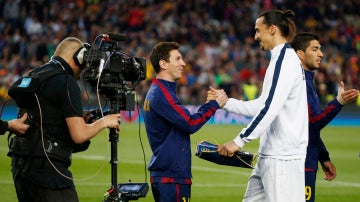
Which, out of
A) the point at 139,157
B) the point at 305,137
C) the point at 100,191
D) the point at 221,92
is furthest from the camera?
the point at 139,157

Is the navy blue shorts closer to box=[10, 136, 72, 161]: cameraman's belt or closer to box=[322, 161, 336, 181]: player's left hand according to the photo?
box=[322, 161, 336, 181]: player's left hand

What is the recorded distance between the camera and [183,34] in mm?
31172

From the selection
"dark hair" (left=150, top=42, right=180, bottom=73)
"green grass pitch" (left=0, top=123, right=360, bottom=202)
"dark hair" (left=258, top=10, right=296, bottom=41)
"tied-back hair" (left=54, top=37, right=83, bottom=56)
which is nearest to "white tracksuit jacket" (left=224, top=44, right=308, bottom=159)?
"dark hair" (left=258, top=10, right=296, bottom=41)

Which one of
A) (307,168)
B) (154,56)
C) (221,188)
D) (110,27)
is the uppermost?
(110,27)

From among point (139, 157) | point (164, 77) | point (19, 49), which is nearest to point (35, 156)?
point (164, 77)

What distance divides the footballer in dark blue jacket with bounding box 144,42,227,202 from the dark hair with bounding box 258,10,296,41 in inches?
Result: 33.3

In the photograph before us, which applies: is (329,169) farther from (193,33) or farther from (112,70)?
(193,33)

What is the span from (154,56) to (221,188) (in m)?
5.59

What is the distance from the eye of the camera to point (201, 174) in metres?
14.7

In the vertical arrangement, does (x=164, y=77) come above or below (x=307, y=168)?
above

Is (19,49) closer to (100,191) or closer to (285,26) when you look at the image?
(100,191)

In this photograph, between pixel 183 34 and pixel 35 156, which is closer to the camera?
pixel 35 156

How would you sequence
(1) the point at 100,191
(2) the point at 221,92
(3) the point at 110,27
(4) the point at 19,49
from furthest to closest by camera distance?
(3) the point at 110,27
(4) the point at 19,49
(1) the point at 100,191
(2) the point at 221,92

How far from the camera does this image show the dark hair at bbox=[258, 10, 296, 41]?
7.16 m
